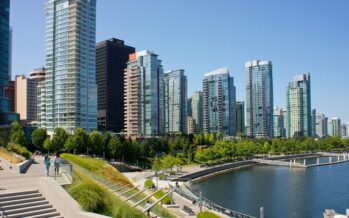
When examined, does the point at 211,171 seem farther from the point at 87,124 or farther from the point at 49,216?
the point at 49,216

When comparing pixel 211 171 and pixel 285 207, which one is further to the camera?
pixel 211 171

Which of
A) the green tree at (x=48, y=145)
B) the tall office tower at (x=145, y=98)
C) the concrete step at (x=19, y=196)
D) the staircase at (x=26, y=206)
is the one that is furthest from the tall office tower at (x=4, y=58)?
the staircase at (x=26, y=206)

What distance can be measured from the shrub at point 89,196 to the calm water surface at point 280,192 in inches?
1374

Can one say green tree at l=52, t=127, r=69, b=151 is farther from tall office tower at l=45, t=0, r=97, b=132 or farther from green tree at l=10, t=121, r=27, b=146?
tall office tower at l=45, t=0, r=97, b=132

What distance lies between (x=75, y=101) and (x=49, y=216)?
122 meters

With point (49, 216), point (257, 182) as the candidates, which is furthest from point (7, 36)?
point (49, 216)

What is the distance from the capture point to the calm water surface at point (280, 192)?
54.7 m

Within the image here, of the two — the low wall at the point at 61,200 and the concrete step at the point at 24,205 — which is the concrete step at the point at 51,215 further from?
the concrete step at the point at 24,205

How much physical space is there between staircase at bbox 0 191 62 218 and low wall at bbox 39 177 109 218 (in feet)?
0.98

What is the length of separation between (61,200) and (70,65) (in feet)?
412

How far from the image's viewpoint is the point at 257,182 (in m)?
84.4

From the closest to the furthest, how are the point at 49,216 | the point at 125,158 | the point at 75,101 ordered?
the point at 49,216, the point at 125,158, the point at 75,101

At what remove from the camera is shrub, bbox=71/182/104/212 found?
61.4 ft

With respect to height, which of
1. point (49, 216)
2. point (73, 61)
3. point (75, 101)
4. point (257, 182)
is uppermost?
point (73, 61)
